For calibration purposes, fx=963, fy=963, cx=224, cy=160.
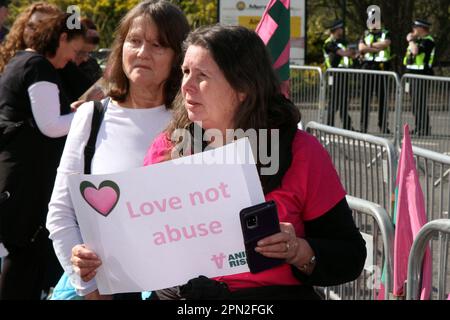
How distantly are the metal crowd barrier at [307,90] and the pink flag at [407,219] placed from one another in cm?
904

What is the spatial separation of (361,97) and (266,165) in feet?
36.5

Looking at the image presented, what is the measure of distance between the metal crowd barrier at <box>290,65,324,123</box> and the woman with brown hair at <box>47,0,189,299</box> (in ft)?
34.4

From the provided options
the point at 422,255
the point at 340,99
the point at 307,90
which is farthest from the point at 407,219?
the point at 307,90

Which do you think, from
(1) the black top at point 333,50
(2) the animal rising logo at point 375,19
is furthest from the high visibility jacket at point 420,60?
(2) the animal rising logo at point 375,19

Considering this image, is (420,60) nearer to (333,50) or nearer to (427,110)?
(333,50)

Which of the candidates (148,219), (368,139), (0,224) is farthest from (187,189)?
(368,139)

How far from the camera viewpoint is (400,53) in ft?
76.6

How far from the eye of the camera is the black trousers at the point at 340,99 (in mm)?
13680

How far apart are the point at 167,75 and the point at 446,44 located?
2114 centimetres

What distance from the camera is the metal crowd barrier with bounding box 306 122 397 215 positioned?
19.2 ft

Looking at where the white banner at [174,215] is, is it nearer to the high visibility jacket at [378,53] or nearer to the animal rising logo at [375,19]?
the animal rising logo at [375,19]

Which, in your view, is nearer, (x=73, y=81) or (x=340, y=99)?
(x=73, y=81)

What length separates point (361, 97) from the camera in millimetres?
13648

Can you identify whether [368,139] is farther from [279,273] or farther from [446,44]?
[446,44]
